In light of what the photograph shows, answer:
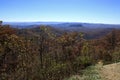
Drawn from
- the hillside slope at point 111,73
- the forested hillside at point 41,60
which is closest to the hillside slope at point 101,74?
the hillside slope at point 111,73

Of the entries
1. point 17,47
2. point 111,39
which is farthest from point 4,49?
point 111,39

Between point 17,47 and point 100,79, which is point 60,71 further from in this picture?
point 17,47

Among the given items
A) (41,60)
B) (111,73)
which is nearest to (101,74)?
(111,73)

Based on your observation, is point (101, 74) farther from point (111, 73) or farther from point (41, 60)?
point (41, 60)

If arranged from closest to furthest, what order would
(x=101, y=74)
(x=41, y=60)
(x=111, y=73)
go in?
1. (x=101, y=74)
2. (x=111, y=73)
3. (x=41, y=60)

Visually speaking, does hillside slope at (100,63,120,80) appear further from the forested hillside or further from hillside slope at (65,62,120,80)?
the forested hillside

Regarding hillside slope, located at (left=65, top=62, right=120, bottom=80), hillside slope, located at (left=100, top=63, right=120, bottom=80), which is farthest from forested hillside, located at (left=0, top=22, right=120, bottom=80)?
hillside slope, located at (left=100, top=63, right=120, bottom=80)

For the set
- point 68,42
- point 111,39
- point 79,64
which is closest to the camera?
point 79,64

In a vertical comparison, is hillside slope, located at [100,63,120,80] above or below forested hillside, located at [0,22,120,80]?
above

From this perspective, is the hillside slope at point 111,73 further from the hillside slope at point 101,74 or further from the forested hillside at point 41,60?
the forested hillside at point 41,60

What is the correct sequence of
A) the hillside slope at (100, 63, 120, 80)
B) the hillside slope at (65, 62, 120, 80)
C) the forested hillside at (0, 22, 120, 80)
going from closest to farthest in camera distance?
the hillside slope at (65, 62, 120, 80) → the hillside slope at (100, 63, 120, 80) → the forested hillside at (0, 22, 120, 80)

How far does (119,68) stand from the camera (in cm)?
1539

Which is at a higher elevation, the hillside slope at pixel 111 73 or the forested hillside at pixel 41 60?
the hillside slope at pixel 111 73

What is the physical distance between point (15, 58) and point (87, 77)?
18372 millimetres
